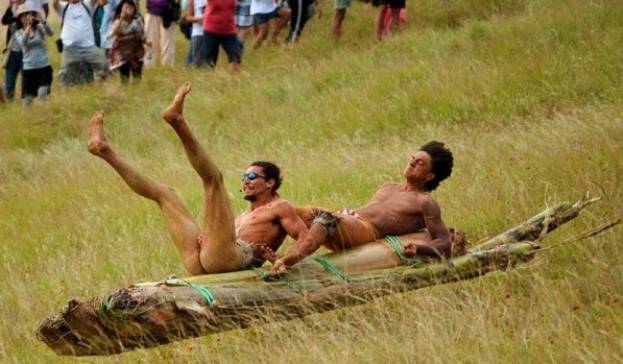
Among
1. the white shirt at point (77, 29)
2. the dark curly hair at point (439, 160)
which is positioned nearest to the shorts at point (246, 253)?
the dark curly hair at point (439, 160)

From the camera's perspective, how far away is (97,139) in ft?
28.5

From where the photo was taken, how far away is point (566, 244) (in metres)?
9.55

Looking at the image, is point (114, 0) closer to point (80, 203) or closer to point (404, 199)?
point (80, 203)

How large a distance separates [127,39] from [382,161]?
7.00m

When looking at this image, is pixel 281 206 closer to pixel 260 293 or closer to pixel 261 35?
pixel 260 293

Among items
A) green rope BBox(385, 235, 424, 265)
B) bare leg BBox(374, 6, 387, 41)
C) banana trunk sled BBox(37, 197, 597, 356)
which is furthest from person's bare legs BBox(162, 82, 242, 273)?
bare leg BBox(374, 6, 387, 41)

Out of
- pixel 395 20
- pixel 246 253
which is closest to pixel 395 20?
pixel 395 20

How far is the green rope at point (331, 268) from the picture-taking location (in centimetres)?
873

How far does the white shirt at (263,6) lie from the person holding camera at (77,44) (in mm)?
2386

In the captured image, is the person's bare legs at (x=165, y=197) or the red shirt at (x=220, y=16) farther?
the red shirt at (x=220, y=16)

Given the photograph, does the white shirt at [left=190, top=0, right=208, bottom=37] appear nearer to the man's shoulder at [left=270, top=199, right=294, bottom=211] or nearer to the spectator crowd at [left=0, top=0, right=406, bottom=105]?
the spectator crowd at [left=0, top=0, right=406, bottom=105]

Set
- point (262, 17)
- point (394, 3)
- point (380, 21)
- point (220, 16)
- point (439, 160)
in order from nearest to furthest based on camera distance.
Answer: point (439, 160)
point (220, 16)
point (394, 3)
point (380, 21)
point (262, 17)

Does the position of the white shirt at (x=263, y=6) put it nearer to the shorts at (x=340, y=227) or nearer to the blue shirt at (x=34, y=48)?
the blue shirt at (x=34, y=48)

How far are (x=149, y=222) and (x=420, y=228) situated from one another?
12.1 ft
